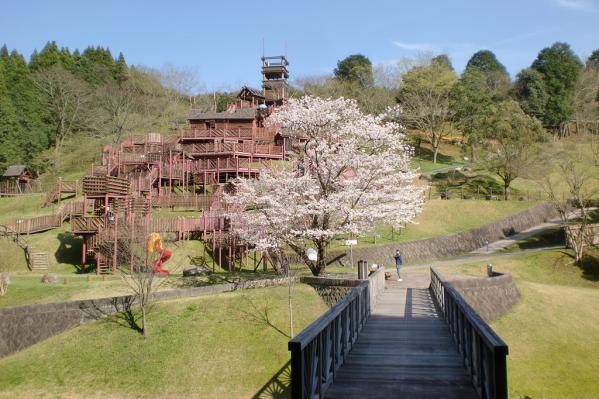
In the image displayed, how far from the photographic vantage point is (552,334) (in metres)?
22.4

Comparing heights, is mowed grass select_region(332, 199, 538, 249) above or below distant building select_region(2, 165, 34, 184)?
below

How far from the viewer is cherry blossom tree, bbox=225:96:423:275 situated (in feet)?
82.6

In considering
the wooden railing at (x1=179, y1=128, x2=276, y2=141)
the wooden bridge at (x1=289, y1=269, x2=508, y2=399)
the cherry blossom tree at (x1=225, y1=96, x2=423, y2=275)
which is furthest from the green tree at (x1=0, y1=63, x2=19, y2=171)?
the wooden bridge at (x1=289, y1=269, x2=508, y2=399)

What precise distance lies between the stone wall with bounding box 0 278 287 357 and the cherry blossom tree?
22.7ft

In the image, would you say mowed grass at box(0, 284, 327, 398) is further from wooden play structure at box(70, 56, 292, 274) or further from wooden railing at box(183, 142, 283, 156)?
wooden railing at box(183, 142, 283, 156)

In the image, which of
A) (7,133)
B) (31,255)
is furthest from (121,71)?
(31,255)

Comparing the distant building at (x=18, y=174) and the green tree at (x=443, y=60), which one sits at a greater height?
the green tree at (x=443, y=60)

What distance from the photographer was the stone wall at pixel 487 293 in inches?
861

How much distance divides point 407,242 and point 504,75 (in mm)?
63840

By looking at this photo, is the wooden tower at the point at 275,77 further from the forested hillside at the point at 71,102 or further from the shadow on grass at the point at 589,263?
the shadow on grass at the point at 589,263

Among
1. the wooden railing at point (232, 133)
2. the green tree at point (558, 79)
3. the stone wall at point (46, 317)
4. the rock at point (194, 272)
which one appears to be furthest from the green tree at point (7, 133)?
the green tree at point (558, 79)

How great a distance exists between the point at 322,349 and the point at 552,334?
18.7 metres

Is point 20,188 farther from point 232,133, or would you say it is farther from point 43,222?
point 232,133

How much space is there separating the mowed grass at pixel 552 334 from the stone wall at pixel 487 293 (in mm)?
428
